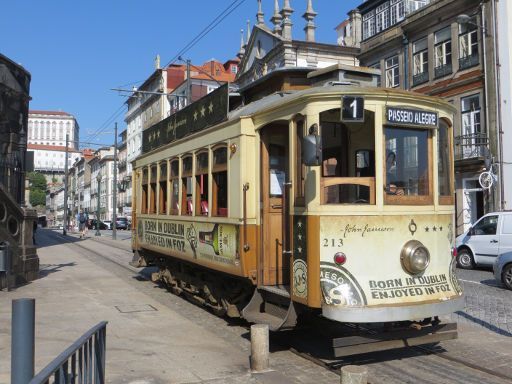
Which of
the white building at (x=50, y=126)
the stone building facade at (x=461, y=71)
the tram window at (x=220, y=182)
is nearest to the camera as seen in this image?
the tram window at (x=220, y=182)

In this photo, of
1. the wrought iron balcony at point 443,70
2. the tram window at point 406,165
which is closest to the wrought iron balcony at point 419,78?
the wrought iron balcony at point 443,70

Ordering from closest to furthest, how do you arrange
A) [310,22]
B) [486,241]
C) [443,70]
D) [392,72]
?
[486,241] < [443,70] < [392,72] < [310,22]

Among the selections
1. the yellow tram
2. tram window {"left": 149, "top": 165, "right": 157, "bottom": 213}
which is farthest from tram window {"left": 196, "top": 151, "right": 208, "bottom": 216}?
tram window {"left": 149, "top": 165, "right": 157, "bottom": 213}

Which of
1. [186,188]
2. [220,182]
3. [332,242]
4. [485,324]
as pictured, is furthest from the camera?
[186,188]

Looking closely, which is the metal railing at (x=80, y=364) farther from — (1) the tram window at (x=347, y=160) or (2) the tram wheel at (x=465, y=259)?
(2) the tram wheel at (x=465, y=259)

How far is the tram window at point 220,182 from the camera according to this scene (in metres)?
8.34

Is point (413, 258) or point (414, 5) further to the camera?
point (414, 5)

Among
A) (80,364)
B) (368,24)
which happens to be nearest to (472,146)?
(368,24)

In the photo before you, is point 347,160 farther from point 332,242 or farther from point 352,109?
point 332,242

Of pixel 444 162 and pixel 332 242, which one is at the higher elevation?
pixel 444 162

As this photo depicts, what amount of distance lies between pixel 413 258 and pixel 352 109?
5.94 ft

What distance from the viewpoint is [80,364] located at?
385cm

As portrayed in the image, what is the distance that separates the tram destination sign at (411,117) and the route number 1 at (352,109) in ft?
1.33

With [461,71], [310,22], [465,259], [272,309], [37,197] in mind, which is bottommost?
[465,259]
